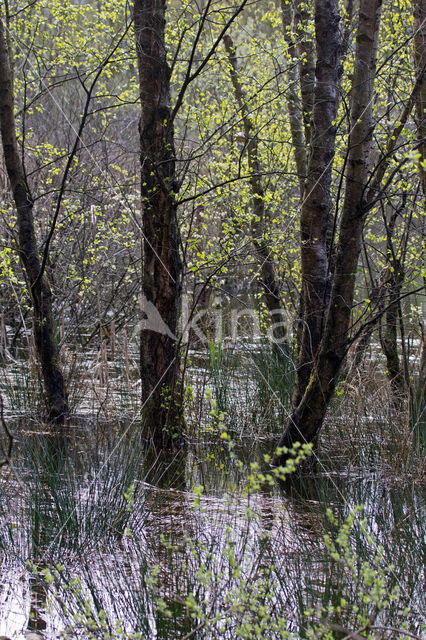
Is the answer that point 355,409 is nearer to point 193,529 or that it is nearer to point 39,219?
point 193,529

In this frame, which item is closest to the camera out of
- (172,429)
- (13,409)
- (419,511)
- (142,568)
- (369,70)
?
(142,568)

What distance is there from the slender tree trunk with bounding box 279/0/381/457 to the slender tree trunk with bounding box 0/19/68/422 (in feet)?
7.94

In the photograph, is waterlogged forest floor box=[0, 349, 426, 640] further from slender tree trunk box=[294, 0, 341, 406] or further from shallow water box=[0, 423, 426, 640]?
slender tree trunk box=[294, 0, 341, 406]

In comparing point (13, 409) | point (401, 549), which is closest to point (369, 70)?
point (401, 549)

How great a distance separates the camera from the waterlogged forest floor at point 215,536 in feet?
9.33

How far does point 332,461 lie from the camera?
546cm

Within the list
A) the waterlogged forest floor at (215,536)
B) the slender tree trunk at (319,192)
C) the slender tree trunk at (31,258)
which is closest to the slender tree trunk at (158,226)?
the waterlogged forest floor at (215,536)

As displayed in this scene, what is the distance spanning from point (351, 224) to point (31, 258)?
2.88 meters

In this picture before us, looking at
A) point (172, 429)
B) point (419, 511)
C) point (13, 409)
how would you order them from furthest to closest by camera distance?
point (13, 409), point (172, 429), point (419, 511)

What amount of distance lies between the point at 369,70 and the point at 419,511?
2.59 metres

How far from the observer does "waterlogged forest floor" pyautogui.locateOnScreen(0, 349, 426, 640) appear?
2844mm

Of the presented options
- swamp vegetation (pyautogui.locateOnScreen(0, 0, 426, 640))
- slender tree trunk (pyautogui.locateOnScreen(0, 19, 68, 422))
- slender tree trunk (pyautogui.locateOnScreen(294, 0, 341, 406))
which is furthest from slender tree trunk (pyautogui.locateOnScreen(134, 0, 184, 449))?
slender tree trunk (pyautogui.locateOnScreen(0, 19, 68, 422))

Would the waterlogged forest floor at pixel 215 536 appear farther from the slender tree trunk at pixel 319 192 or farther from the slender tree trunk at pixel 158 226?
the slender tree trunk at pixel 319 192

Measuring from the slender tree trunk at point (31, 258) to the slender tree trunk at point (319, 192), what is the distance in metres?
2.25
